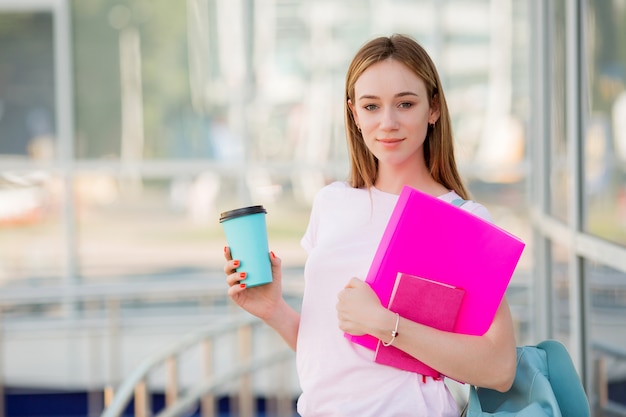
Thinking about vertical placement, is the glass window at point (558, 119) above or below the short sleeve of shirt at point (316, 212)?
above

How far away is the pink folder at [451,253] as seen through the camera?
149cm

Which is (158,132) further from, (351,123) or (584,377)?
(351,123)

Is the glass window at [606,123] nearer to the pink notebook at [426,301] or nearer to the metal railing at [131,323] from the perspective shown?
the pink notebook at [426,301]

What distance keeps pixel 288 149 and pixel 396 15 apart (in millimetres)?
1178

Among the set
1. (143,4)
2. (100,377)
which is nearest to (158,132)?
(143,4)

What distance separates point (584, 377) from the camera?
2908mm

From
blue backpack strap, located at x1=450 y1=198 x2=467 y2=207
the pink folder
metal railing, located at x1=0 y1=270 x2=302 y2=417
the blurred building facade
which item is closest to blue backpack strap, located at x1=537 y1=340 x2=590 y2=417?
the pink folder

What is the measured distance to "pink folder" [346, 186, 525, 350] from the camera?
4.90 feet

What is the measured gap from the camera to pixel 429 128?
1699 millimetres

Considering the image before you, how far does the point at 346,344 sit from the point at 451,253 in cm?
24

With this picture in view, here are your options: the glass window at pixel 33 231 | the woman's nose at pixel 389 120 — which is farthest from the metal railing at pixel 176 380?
the glass window at pixel 33 231

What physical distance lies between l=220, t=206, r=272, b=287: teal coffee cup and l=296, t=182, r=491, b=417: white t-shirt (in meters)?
0.08

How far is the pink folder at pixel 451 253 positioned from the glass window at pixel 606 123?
931 millimetres

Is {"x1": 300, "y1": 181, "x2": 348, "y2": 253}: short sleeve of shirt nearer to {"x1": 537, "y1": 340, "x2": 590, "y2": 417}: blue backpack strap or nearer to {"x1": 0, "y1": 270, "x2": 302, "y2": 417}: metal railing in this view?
{"x1": 537, "y1": 340, "x2": 590, "y2": 417}: blue backpack strap
